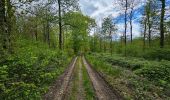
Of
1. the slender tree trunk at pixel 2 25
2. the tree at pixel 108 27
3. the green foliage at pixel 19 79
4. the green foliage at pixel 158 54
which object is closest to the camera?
the green foliage at pixel 19 79

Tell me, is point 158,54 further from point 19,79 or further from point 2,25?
point 2,25

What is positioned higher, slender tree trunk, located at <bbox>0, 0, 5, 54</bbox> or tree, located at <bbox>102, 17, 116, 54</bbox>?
tree, located at <bbox>102, 17, 116, 54</bbox>

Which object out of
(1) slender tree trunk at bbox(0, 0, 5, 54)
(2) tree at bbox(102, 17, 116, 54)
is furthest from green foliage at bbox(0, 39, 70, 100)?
(2) tree at bbox(102, 17, 116, 54)

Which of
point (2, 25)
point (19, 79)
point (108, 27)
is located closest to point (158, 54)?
point (19, 79)

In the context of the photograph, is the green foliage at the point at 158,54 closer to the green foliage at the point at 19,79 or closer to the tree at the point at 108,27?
the green foliage at the point at 19,79

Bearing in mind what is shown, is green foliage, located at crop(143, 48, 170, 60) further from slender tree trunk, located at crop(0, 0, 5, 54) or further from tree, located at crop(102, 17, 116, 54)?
tree, located at crop(102, 17, 116, 54)

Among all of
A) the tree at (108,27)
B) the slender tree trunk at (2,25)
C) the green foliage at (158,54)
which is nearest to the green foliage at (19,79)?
the slender tree trunk at (2,25)

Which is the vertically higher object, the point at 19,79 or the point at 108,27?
the point at 108,27

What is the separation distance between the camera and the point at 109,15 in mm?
51969

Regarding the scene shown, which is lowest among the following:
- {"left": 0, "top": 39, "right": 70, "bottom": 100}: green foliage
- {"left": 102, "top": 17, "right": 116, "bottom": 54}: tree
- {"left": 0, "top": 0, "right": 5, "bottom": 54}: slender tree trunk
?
{"left": 0, "top": 39, "right": 70, "bottom": 100}: green foliage

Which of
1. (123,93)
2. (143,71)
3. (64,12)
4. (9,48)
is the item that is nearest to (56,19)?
(64,12)

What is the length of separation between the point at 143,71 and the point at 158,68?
3.97 feet

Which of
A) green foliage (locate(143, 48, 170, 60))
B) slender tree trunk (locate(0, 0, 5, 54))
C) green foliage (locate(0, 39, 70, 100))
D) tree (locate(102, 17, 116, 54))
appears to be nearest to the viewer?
green foliage (locate(0, 39, 70, 100))

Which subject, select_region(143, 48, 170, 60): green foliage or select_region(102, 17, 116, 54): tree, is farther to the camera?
select_region(102, 17, 116, 54): tree
